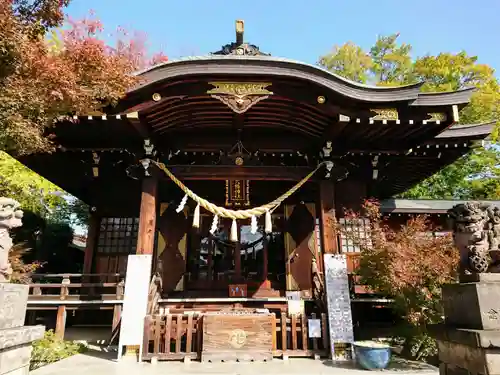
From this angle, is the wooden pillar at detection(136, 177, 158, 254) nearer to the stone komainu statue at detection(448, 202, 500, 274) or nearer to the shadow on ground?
the shadow on ground

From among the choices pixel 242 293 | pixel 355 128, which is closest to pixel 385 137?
pixel 355 128

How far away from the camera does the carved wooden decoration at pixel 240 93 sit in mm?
7332

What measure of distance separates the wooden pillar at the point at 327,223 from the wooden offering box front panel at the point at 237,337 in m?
2.21

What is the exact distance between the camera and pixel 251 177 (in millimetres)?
8789

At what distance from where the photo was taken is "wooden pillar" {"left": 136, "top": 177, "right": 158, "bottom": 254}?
786cm

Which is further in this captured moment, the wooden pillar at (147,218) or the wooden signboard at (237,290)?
the wooden signboard at (237,290)

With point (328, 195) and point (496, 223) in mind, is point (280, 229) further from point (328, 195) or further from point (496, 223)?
point (496, 223)

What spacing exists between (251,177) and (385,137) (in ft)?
11.9

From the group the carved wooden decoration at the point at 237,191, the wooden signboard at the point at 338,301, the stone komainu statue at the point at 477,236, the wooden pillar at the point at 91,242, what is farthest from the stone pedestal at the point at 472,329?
the wooden pillar at the point at 91,242

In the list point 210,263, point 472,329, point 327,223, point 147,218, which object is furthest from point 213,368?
point 210,263

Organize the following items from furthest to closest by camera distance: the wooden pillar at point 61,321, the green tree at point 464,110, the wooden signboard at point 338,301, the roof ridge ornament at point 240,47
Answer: the green tree at point 464,110
the wooden pillar at point 61,321
the roof ridge ornament at point 240,47
the wooden signboard at point 338,301

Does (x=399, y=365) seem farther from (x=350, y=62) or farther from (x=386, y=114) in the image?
(x=350, y=62)

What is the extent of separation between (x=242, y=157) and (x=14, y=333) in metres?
6.13

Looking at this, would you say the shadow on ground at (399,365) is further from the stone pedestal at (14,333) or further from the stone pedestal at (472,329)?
the stone pedestal at (14,333)
